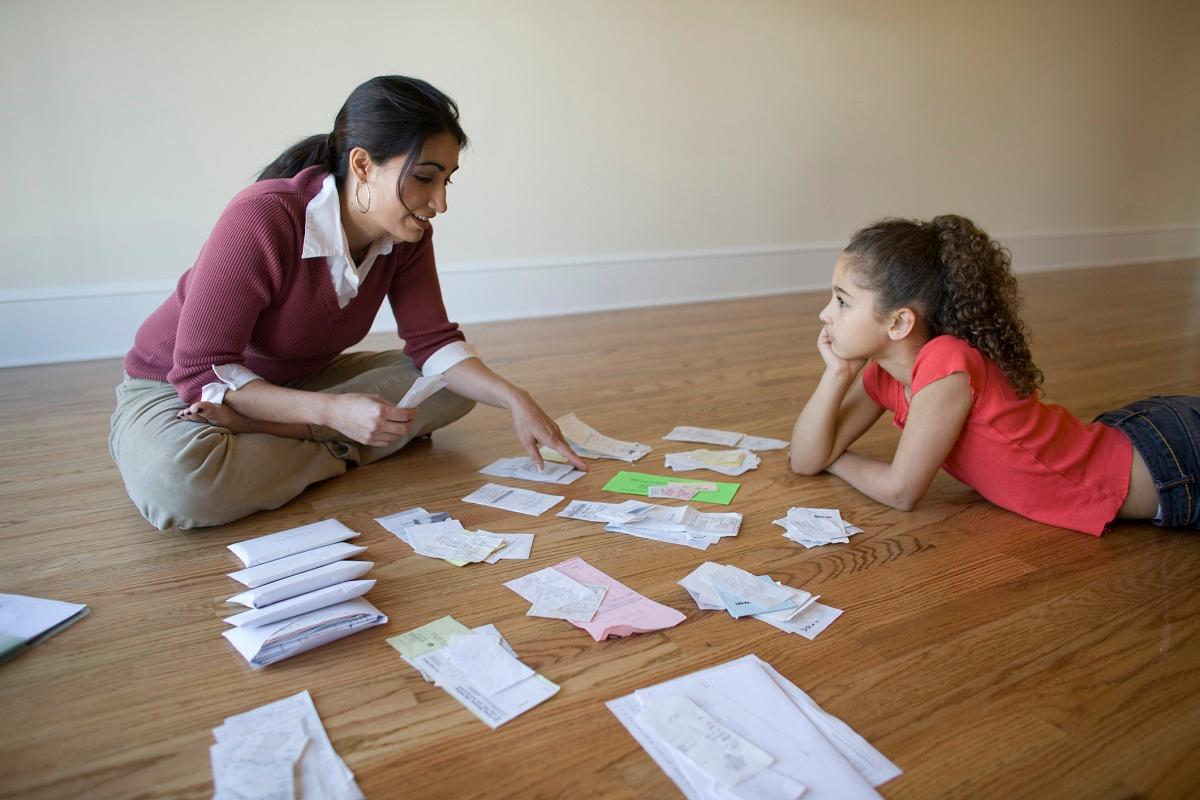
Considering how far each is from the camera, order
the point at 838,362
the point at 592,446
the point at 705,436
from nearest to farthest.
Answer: the point at 838,362, the point at 592,446, the point at 705,436

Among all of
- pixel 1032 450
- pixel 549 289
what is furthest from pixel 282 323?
pixel 549 289

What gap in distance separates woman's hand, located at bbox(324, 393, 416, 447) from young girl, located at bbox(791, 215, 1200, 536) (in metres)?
1.03

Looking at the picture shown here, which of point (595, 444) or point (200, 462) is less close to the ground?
point (200, 462)

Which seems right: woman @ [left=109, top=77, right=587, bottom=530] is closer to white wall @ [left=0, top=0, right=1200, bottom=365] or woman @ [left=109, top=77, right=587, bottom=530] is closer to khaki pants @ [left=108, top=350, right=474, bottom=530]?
khaki pants @ [left=108, top=350, right=474, bottom=530]

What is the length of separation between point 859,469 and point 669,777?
115 cm

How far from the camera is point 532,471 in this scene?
87.5 inches

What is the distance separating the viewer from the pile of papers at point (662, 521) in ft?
5.97

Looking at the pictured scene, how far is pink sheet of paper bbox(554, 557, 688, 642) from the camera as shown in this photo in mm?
1441

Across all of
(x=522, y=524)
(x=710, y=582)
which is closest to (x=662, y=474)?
(x=522, y=524)

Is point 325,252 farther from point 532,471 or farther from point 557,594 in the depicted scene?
point 557,594

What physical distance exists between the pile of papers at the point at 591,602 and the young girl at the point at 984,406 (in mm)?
730

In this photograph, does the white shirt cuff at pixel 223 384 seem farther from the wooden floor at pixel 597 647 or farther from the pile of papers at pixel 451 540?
the pile of papers at pixel 451 540

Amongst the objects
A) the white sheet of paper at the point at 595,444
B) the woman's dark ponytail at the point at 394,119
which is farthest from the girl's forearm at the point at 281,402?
the white sheet of paper at the point at 595,444

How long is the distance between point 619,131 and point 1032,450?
10.4ft
